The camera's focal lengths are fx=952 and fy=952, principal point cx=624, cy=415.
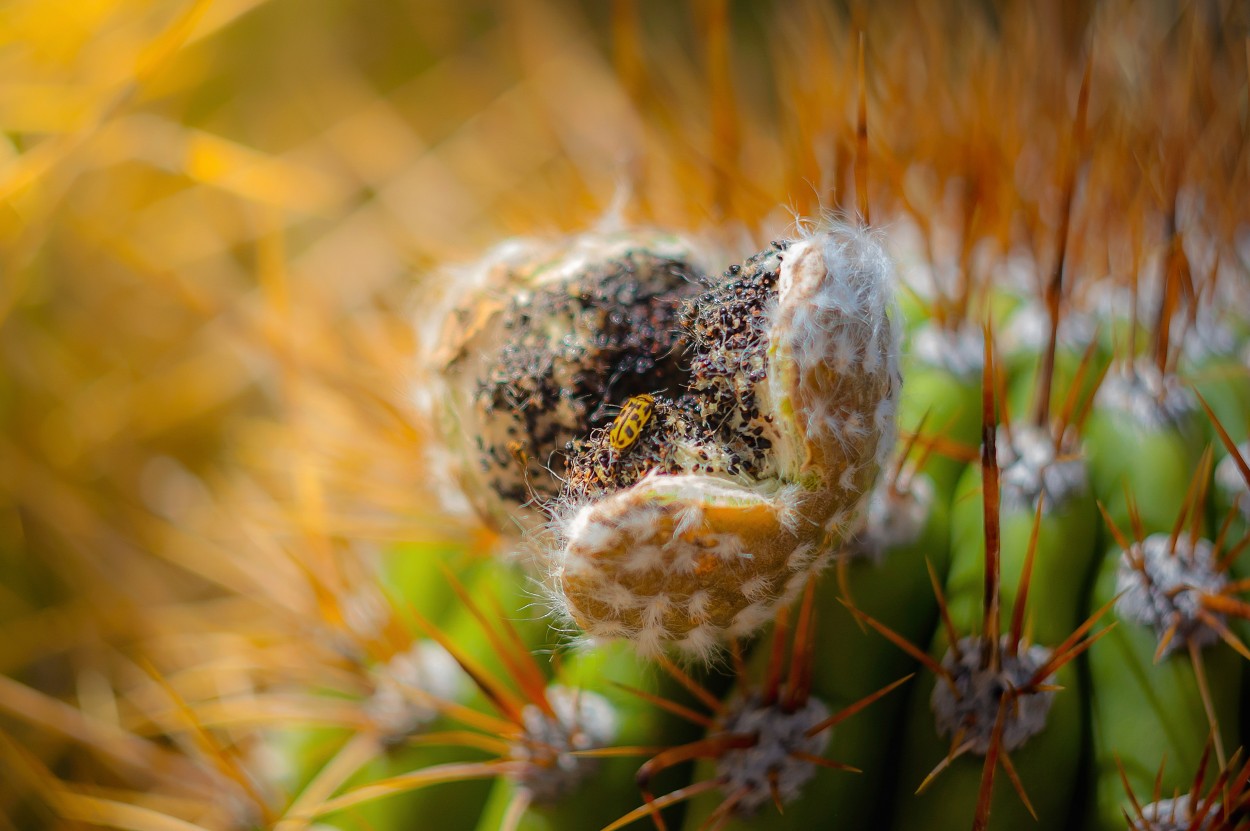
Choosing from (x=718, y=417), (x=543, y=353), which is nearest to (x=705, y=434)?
(x=718, y=417)

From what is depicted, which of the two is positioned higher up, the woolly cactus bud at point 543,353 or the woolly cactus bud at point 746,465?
the woolly cactus bud at point 543,353

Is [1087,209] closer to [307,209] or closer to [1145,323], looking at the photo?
[1145,323]

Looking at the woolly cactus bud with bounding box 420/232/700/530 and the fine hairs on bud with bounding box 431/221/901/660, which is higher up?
the woolly cactus bud with bounding box 420/232/700/530

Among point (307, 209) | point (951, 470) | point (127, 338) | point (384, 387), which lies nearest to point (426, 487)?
point (384, 387)

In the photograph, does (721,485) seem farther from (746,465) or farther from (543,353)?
(543,353)

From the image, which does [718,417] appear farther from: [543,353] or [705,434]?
[543,353]
